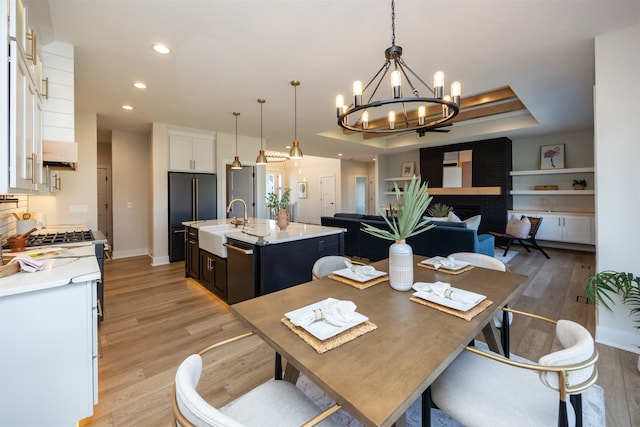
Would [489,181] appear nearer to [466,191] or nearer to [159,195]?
[466,191]

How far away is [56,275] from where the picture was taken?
1447 mm

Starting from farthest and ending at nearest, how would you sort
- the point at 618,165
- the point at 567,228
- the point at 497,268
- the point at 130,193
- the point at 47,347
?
the point at 567,228
the point at 130,193
the point at 618,165
the point at 497,268
the point at 47,347

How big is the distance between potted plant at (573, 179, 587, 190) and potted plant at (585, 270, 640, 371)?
16.1 feet

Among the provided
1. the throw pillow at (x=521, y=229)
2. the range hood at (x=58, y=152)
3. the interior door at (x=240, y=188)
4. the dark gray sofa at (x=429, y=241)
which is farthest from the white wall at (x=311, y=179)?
the range hood at (x=58, y=152)

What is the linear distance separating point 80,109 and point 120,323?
11.1ft

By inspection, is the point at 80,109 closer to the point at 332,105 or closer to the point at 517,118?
the point at 332,105

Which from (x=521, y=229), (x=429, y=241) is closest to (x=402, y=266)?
(x=429, y=241)

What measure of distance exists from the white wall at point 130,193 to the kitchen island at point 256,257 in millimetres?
2834

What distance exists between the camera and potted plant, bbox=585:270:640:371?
2111mm

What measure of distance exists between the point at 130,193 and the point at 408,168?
7.44 metres

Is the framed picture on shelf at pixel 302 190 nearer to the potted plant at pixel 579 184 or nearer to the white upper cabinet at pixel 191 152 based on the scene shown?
the white upper cabinet at pixel 191 152

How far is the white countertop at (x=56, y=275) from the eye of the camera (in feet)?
4.20

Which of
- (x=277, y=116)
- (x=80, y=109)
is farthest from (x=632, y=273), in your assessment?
(x=80, y=109)

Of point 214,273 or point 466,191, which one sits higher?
point 466,191
